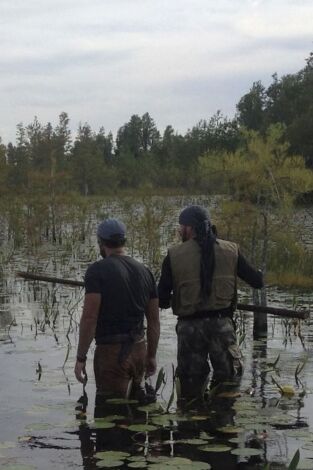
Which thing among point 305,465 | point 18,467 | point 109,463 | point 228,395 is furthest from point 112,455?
point 228,395

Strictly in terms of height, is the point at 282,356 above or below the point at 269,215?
below

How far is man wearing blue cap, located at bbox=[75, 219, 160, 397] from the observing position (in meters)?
5.79

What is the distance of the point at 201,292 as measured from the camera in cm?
648

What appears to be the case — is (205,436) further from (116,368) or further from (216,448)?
(116,368)

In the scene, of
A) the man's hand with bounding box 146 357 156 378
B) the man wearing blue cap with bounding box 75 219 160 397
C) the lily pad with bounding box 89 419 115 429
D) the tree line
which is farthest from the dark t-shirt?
the tree line

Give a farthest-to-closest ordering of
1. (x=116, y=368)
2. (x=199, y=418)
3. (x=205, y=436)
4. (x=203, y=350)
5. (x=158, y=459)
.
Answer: (x=203, y=350) < (x=199, y=418) < (x=116, y=368) < (x=205, y=436) < (x=158, y=459)

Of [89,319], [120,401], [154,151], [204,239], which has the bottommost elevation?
[120,401]

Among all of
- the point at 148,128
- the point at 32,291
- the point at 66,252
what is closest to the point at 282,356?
the point at 32,291

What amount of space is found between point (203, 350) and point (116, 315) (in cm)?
112

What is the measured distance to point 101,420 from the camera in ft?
20.1

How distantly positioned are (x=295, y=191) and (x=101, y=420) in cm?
559

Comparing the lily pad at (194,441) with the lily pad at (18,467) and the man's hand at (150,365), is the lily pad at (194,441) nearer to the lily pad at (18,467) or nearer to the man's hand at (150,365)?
the man's hand at (150,365)

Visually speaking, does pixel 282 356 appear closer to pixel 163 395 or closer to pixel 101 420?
pixel 163 395

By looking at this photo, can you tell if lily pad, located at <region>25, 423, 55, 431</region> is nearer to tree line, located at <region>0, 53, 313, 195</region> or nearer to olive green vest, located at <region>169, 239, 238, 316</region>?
olive green vest, located at <region>169, 239, 238, 316</region>
